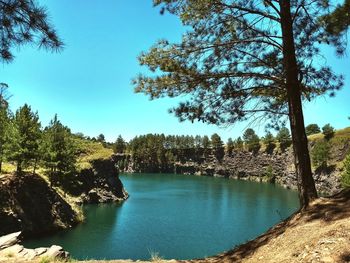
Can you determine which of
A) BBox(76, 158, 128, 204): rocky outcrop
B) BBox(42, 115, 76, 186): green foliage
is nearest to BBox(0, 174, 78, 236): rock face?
BBox(42, 115, 76, 186): green foliage

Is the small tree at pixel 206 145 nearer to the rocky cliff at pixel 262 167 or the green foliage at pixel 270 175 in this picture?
the rocky cliff at pixel 262 167

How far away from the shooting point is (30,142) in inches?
1649

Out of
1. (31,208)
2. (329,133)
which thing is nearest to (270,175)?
(329,133)

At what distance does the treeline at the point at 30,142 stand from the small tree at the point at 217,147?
107792 mm

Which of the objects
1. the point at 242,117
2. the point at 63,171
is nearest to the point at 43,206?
the point at 63,171

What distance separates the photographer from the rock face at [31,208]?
36969 mm

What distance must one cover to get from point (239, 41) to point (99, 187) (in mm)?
59972

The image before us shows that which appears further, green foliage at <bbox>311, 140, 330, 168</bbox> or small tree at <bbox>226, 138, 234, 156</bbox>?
small tree at <bbox>226, 138, 234, 156</bbox>

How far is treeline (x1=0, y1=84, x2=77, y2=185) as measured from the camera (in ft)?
133

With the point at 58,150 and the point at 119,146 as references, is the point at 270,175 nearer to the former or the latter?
the point at 119,146

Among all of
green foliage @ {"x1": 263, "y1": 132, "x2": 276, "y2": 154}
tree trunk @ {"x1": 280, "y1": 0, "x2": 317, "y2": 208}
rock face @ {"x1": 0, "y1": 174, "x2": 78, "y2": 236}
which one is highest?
green foliage @ {"x1": 263, "y1": 132, "x2": 276, "y2": 154}

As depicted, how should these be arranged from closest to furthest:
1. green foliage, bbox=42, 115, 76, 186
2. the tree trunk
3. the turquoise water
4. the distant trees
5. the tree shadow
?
the tree shadow → the tree trunk → the turquoise water → the distant trees → green foliage, bbox=42, 115, 76, 186

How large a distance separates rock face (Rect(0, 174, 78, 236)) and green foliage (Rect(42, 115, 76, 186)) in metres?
5.19

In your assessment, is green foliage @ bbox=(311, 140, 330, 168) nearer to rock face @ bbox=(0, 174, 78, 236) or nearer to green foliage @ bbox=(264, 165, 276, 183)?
green foliage @ bbox=(264, 165, 276, 183)
